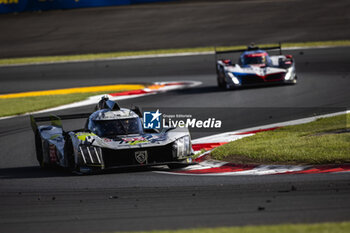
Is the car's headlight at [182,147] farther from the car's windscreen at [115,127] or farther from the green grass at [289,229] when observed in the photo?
the green grass at [289,229]

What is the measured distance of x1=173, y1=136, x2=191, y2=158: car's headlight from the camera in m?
11.4

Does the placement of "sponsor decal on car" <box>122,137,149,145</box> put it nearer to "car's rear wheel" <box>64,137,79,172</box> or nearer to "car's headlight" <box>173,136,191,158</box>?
"car's headlight" <box>173,136,191,158</box>

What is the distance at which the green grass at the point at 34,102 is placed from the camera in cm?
2047

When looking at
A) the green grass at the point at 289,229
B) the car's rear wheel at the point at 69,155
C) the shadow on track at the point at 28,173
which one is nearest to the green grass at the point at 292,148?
the car's rear wheel at the point at 69,155

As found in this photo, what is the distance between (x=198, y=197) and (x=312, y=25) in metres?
30.7

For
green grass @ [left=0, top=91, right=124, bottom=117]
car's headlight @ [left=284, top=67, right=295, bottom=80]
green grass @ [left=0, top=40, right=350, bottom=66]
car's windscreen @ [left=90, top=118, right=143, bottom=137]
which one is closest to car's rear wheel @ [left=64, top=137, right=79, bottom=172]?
car's windscreen @ [left=90, top=118, right=143, bottom=137]

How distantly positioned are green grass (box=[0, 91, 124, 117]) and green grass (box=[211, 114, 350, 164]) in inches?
361

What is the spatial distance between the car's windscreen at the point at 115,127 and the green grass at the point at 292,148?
62.3 inches

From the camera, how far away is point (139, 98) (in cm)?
2225

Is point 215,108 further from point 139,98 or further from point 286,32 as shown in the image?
point 286,32

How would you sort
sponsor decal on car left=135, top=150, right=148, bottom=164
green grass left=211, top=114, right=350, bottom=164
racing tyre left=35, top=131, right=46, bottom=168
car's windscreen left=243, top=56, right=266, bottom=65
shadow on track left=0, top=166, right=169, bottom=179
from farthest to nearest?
car's windscreen left=243, top=56, right=266, bottom=65, racing tyre left=35, top=131, right=46, bottom=168, shadow on track left=0, top=166, right=169, bottom=179, sponsor decal on car left=135, top=150, right=148, bottom=164, green grass left=211, top=114, right=350, bottom=164

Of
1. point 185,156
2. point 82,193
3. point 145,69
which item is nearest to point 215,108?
point 185,156

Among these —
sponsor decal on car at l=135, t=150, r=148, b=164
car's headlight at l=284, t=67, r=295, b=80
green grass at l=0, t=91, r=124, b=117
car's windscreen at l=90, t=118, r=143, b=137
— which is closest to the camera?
sponsor decal on car at l=135, t=150, r=148, b=164

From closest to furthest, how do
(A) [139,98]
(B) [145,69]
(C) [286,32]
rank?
(A) [139,98], (B) [145,69], (C) [286,32]
